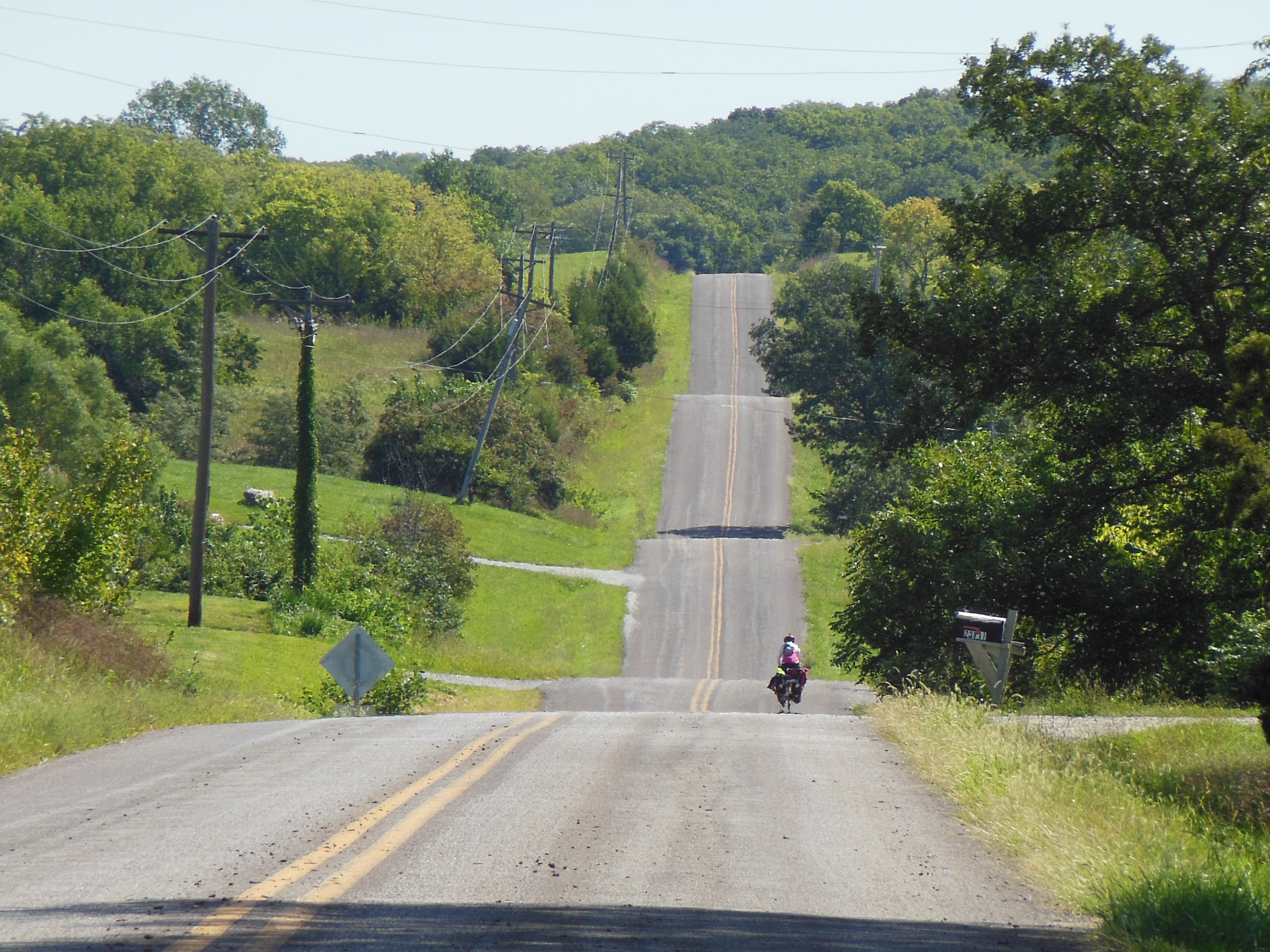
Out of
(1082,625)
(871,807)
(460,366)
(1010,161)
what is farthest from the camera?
(1010,161)

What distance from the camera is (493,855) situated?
25.3 feet

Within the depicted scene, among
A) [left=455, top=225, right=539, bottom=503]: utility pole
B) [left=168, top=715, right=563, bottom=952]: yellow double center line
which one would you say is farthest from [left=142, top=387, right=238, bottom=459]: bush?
[left=168, top=715, right=563, bottom=952]: yellow double center line

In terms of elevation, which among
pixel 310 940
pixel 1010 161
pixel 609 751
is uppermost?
pixel 1010 161

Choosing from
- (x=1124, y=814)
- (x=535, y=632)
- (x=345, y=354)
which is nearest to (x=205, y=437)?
(x=535, y=632)

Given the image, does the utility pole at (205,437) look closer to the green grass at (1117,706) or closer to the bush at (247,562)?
the bush at (247,562)

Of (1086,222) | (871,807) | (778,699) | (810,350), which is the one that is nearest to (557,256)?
(810,350)

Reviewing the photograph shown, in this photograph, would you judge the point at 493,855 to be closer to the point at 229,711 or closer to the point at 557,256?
the point at 229,711

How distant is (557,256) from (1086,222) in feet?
363

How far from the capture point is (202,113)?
180 metres

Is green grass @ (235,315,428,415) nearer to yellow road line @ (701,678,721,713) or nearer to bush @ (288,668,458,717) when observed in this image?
yellow road line @ (701,678,721,713)

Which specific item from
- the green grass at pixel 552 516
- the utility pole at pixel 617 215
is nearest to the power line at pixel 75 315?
the green grass at pixel 552 516

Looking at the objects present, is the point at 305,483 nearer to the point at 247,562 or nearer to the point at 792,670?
the point at 247,562

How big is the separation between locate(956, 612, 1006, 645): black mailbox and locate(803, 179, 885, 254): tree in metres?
107

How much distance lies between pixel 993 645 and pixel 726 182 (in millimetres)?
157562
